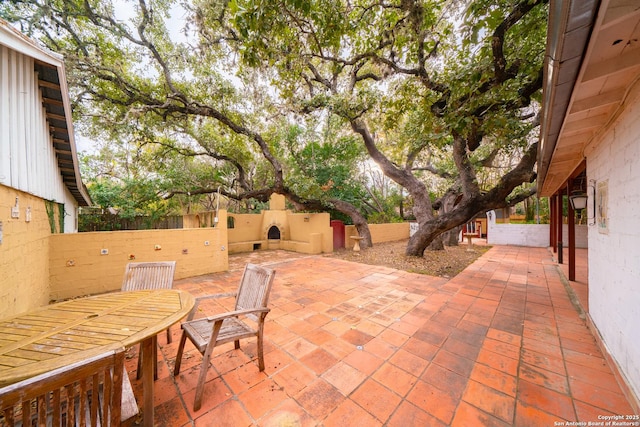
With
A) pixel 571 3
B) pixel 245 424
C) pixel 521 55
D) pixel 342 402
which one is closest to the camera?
pixel 571 3

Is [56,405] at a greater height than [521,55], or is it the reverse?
[521,55]

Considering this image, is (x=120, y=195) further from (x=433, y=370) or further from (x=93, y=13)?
(x=433, y=370)

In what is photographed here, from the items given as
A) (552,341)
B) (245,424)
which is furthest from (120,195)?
(552,341)

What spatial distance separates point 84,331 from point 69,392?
0.67 metres

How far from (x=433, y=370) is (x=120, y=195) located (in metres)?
11.8

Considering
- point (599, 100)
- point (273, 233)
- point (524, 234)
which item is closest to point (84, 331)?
point (599, 100)

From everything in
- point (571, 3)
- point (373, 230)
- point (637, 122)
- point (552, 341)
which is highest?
point (571, 3)

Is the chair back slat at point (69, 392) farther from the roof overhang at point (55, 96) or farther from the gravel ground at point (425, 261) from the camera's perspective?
the gravel ground at point (425, 261)

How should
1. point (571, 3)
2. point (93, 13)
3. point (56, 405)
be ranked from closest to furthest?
1. point (56, 405)
2. point (571, 3)
3. point (93, 13)

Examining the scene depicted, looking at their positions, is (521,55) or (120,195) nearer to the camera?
(521,55)

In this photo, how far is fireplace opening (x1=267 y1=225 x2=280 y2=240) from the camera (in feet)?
35.3

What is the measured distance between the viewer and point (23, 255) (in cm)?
301

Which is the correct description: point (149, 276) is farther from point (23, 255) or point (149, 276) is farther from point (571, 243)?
point (571, 243)

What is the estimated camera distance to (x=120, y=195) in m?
9.17
